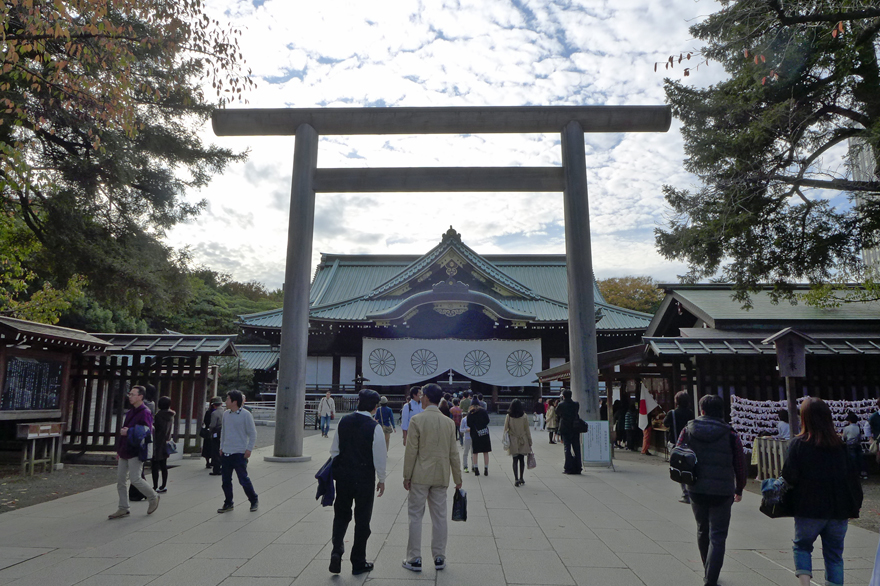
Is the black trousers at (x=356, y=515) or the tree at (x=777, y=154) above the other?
the tree at (x=777, y=154)

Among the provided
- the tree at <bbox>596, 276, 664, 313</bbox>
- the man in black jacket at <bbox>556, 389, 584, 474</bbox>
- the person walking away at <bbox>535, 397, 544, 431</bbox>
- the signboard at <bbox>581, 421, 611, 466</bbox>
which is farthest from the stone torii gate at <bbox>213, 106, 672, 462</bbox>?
the tree at <bbox>596, 276, 664, 313</bbox>

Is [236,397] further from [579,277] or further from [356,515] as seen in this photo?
[579,277]

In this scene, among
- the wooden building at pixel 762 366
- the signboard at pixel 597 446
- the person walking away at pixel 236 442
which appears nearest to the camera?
the person walking away at pixel 236 442

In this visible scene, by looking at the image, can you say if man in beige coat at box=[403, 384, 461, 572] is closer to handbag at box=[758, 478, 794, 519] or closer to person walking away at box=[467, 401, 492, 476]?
handbag at box=[758, 478, 794, 519]

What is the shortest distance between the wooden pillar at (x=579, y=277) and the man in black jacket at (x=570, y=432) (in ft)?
2.29

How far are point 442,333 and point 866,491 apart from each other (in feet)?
54.6

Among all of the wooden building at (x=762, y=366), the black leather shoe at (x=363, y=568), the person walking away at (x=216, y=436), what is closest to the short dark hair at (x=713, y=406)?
the black leather shoe at (x=363, y=568)

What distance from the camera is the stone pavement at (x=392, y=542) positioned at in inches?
178

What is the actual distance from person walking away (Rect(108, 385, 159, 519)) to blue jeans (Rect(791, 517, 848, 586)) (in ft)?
20.3

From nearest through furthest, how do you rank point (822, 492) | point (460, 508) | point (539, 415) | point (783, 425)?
point (822, 492) < point (460, 508) < point (783, 425) < point (539, 415)

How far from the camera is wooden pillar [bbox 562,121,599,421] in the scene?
11.2 meters

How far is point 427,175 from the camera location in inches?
474

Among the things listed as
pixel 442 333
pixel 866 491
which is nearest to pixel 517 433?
pixel 866 491

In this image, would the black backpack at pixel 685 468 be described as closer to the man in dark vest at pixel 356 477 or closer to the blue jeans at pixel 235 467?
the man in dark vest at pixel 356 477
